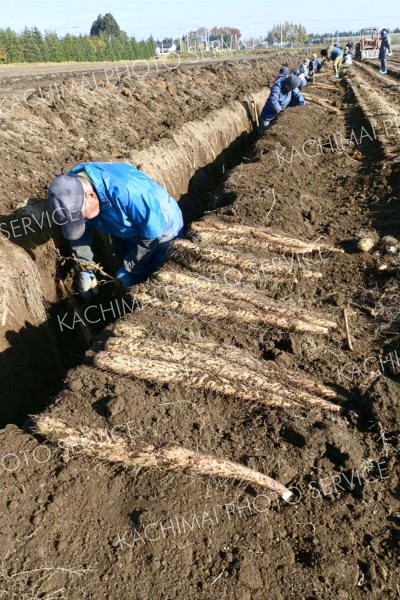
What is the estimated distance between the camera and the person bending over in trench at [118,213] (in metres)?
3.54

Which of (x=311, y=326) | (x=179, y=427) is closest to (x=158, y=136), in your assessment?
(x=311, y=326)

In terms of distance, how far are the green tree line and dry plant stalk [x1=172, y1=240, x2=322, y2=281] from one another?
34.7 m

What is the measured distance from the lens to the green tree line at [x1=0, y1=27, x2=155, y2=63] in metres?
31.9

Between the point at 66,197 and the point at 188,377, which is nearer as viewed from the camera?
the point at 188,377

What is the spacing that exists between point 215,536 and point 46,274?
336cm

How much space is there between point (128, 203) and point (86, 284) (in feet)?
3.97

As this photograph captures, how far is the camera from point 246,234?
13.6ft

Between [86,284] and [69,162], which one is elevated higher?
[69,162]

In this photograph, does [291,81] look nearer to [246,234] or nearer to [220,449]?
[246,234]

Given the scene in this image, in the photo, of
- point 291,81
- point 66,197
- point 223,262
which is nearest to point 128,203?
point 66,197

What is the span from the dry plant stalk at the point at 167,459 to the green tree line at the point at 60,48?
36.2m

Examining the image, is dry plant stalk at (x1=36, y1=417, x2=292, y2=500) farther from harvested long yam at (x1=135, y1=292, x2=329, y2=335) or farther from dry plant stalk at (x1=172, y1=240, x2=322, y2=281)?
dry plant stalk at (x1=172, y1=240, x2=322, y2=281)

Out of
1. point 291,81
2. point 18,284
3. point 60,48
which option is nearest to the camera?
point 18,284

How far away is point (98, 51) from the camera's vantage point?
39.1m
